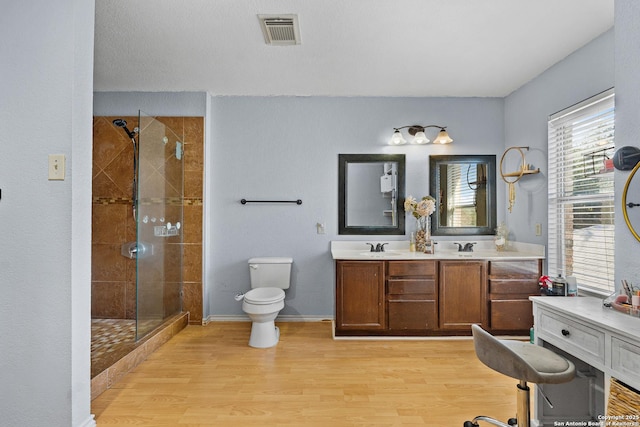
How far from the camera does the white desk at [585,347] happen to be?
133 centimetres

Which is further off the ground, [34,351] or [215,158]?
[215,158]

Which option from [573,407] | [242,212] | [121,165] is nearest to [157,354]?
[242,212]

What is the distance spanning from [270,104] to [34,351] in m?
2.98

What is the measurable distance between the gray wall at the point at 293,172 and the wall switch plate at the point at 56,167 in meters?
2.12

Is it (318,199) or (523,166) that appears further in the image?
(318,199)

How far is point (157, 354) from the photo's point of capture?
2.93 m

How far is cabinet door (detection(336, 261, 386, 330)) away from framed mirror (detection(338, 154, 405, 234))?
0.65 metres

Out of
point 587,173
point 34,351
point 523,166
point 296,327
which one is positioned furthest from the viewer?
point 296,327

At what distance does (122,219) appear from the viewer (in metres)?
3.65

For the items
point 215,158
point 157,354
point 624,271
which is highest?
point 215,158

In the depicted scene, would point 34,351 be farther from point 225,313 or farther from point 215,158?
point 215,158

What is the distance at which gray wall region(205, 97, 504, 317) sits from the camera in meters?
3.84

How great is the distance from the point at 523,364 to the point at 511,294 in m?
2.18

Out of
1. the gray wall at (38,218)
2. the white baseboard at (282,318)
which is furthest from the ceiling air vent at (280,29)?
the white baseboard at (282,318)
